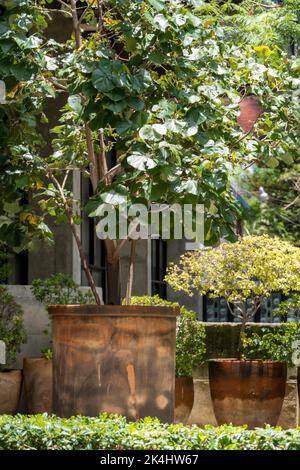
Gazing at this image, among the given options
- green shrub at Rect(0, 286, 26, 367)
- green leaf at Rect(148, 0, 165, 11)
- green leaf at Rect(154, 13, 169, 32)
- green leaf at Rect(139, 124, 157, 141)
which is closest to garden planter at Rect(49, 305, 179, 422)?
green leaf at Rect(139, 124, 157, 141)

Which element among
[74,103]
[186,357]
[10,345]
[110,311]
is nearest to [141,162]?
[74,103]

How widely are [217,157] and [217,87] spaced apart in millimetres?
882

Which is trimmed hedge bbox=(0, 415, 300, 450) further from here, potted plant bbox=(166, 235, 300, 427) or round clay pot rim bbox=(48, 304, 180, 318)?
potted plant bbox=(166, 235, 300, 427)

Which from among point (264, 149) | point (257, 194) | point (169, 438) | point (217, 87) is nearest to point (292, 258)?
point (264, 149)

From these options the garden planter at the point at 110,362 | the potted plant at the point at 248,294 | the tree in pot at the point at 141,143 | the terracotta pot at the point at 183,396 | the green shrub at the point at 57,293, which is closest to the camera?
the tree in pot at the point at 141,143

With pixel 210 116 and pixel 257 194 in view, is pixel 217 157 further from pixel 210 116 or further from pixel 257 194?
pixel 257 194

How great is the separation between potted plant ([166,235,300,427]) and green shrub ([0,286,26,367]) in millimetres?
2026

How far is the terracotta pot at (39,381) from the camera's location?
34.6 ft

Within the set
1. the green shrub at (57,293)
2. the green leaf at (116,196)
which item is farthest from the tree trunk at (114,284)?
the green shrub at (57,293)

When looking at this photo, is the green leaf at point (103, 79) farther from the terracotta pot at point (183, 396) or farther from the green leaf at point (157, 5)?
the terracotta pot at point (183, 396)

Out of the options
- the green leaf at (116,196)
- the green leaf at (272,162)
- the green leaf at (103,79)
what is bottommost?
the green leaf at (116,196)

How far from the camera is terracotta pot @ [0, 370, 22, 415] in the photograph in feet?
33.5

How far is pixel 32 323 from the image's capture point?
1180cm

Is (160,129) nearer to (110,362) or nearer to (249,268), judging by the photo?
(110,362)
